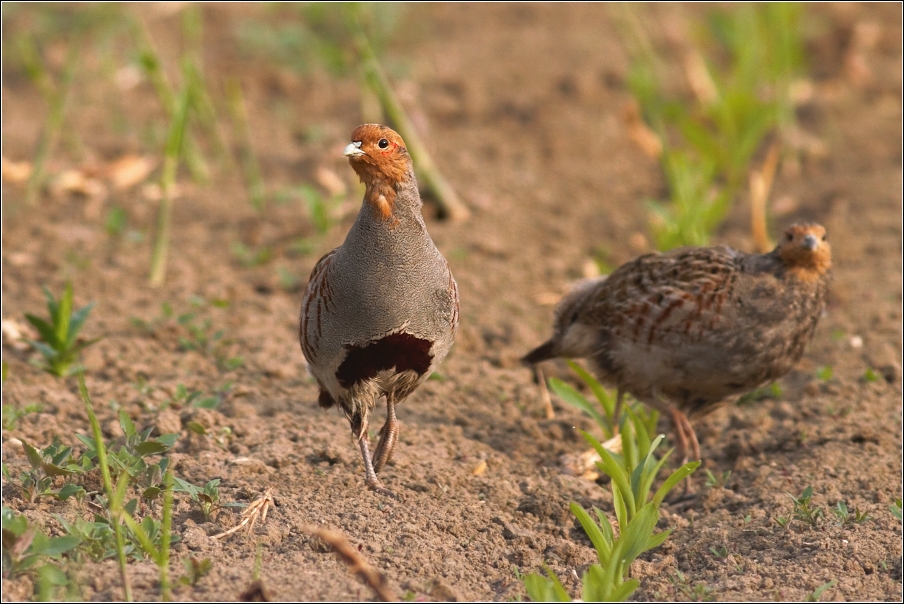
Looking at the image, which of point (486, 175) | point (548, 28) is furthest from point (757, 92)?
point (548, 28)

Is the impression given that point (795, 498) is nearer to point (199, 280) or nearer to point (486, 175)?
point (199, 280)

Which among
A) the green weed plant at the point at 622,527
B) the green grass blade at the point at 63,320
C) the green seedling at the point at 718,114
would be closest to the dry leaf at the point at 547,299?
the green seedling at the point at 718,114

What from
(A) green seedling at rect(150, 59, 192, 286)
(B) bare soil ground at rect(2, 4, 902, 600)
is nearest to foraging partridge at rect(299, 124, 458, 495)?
(B) bare soil ground at rect(2, 4, 902, 600)

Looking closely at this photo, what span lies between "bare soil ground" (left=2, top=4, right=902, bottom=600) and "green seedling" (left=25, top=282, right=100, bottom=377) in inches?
3.1

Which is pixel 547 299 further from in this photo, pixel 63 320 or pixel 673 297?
pixel 63 320

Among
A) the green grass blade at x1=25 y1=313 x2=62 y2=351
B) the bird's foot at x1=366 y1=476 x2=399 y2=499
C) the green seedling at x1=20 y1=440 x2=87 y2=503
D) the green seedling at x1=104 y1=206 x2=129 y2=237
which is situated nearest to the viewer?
the green seedling at x1=20 y1=440 x2=87 y2=503

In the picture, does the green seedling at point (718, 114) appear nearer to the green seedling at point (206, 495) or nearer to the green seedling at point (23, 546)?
the green seedling at point (206, 495)

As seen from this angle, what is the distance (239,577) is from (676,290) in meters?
2.06

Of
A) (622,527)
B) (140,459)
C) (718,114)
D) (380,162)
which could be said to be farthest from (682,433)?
(718,114)

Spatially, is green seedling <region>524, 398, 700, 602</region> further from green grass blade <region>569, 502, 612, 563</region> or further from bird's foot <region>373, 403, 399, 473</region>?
bird's foot <region>373, 403, 399, 473</region>

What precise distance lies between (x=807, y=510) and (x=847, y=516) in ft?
0.43

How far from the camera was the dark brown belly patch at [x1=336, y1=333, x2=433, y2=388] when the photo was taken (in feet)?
11.7

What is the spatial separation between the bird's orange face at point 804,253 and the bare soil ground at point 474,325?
652 millimetres

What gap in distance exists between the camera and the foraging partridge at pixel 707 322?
13.4 feet
